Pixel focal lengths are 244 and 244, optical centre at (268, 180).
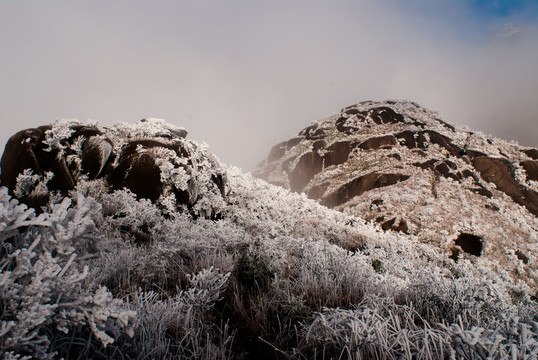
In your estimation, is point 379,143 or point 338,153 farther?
point 338,153

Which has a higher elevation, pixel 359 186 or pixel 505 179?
pixel 505 179

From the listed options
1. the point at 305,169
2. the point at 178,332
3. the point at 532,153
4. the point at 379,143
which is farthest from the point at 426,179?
the point at 178,332

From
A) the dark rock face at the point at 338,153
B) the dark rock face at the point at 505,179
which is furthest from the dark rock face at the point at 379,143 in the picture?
the dark rock face at the point at 505,179

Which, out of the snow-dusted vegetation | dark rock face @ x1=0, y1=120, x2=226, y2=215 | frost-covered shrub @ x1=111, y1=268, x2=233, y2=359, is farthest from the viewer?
dark rock face @ x1=0, y1=120, x2=226, y2=215

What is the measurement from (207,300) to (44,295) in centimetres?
149

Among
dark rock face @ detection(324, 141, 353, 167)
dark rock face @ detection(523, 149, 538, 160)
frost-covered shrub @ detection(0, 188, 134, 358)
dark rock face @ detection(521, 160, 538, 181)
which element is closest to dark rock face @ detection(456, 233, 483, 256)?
dark rock face @ detection(521, 160, 538, 181)

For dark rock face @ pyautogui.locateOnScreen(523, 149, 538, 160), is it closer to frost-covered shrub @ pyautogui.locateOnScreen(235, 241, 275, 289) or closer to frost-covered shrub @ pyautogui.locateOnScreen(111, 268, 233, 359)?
frost-covered shrub @ pyautogui.locateOnScreen(235, 241, 275, 289)

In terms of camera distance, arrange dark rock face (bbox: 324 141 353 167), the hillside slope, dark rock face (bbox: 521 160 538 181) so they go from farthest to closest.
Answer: dark rock face (bbox: 324 141 353 167)
dark rock face (bbox: 521 160 538 181)
the hillside slope

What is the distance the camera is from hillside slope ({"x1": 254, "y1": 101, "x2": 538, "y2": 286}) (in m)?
14.1

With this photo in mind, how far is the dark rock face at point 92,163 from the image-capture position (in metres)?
6.47

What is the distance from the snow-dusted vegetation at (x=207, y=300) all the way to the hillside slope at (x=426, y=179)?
1152 centimetres

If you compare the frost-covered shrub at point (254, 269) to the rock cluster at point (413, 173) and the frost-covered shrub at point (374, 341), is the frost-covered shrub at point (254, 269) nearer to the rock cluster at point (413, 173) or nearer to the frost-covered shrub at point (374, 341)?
the frost-covered shrub at point (374, 341)

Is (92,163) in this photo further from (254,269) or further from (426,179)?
(426,179)

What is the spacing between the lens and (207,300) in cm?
255
